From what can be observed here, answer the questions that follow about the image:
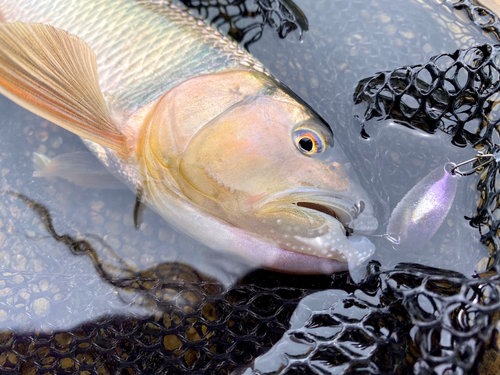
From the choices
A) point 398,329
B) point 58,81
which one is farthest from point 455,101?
point 58,81

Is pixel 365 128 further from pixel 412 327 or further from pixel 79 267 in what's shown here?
pixel 79 267

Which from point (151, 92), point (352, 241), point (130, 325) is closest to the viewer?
point (352, 241)

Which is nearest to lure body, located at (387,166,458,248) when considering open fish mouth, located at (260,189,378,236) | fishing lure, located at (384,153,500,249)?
fishing lure, located at (384,153,500,249)

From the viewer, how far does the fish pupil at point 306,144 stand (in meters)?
1.56

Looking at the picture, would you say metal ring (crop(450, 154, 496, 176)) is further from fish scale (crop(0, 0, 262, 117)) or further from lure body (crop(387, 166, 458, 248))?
fish scale (crop(0, 0, 262, 117))

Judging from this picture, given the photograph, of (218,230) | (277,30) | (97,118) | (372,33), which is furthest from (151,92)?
(372,33)

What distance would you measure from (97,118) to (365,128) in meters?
1.34

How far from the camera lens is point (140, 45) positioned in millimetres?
1840

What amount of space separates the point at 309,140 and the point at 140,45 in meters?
0.99

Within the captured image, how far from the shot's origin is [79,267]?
73.8 inches

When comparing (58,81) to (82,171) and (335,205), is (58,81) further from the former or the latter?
(335,205)

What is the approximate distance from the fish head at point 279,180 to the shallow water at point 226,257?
24 centimetres

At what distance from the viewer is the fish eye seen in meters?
1.55

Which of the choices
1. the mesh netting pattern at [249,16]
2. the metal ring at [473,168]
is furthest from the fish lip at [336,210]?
the mesh netting pattern at [249,16]
